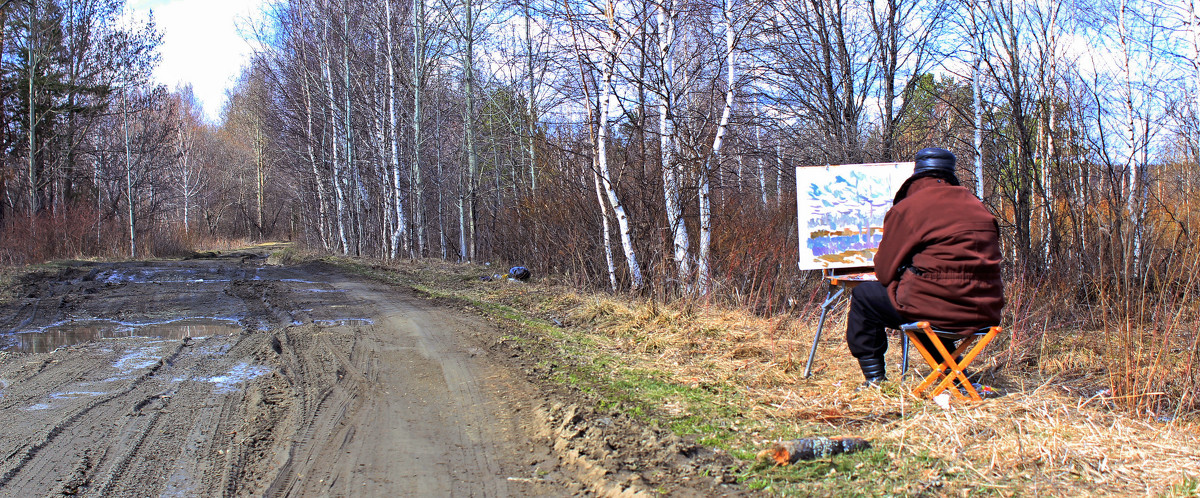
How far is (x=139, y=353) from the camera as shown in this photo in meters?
6.93

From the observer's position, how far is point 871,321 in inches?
181

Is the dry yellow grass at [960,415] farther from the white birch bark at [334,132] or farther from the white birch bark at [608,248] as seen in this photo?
the white birch bark at [334,132]

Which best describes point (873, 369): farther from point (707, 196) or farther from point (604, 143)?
point (604, 143)

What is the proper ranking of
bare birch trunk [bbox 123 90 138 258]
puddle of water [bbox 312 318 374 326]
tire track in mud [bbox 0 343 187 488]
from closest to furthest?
tire track in mud [bbox 0 343 187 488]
puddle of water [bbox 312 318 374 326]
bare birch trunk [bbox 123 90 138 258]

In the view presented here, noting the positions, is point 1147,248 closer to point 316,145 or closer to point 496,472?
point 496,472

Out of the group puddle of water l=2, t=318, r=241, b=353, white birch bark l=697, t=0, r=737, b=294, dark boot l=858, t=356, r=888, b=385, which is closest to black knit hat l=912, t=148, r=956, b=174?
dark boot l=858, t=356, r=888, b=385

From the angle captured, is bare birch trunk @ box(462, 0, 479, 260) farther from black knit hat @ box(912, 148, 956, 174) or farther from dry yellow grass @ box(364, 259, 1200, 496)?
black knit hat @ box(912, 148, 956, 174)

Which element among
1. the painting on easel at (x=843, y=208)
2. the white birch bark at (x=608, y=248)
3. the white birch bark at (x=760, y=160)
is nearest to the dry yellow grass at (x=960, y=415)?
the painting on easel at (x=843, y=208)

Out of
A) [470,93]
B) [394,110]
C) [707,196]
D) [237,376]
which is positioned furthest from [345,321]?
[394,110]

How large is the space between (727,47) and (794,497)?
8422 millimetres

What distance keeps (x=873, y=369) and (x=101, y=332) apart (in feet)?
29.2

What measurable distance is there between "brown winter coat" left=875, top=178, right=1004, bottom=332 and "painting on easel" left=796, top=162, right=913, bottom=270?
1558mm

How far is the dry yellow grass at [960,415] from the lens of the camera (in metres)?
3.31

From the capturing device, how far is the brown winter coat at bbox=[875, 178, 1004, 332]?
13.4 feet
